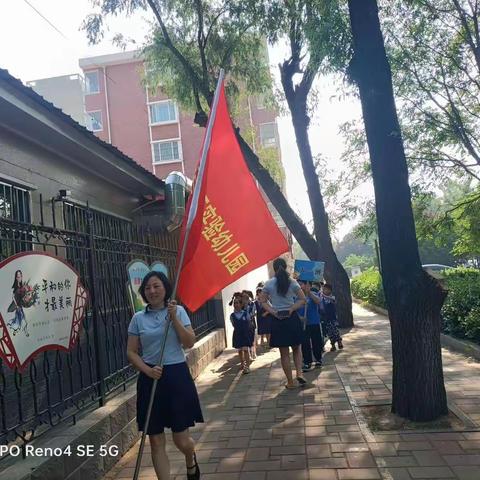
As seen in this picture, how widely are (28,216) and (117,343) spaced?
1.99 m

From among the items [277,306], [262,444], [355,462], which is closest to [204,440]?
[262,444]

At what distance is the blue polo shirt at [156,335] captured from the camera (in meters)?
3.42

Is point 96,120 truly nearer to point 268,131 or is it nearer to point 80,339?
point 268,131

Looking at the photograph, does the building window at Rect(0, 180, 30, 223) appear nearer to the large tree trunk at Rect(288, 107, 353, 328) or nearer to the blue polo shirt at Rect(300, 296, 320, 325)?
the blue polo shirt at Rect(300, 296, 320, 325)

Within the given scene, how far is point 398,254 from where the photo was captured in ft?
15.9

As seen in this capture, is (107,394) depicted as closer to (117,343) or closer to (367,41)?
(117,343)

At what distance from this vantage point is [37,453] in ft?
10.9

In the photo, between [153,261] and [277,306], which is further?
[153,261]

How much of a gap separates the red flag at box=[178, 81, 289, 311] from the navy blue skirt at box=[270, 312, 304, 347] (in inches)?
109

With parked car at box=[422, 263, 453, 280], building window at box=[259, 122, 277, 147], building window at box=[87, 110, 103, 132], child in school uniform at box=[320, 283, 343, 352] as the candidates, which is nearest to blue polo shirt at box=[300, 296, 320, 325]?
child in school uniform at box=[320, 283, 343, 352]

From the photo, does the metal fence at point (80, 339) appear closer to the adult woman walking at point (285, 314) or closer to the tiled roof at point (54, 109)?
the tiled roof at point (54, 109)

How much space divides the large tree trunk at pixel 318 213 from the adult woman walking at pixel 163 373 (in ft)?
34.3

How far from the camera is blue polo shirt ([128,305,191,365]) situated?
3416mm

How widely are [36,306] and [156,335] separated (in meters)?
0.94
